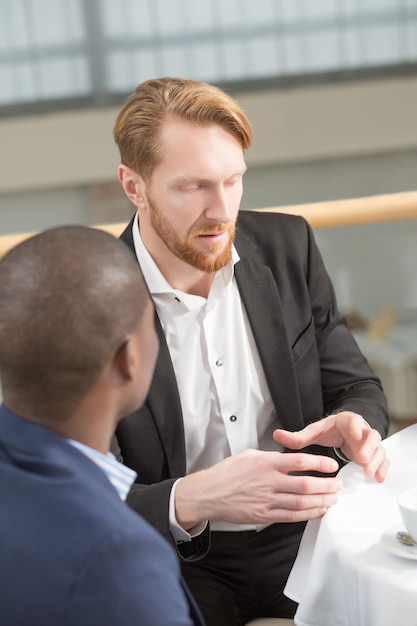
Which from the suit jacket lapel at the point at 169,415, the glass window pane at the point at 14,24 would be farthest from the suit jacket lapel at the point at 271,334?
the glass window pane at the point at 14,24

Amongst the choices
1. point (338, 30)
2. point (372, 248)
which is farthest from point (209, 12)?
point (372, 248)

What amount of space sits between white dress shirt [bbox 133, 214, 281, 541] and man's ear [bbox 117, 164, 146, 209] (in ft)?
0.24

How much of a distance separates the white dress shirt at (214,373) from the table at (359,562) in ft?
0.82

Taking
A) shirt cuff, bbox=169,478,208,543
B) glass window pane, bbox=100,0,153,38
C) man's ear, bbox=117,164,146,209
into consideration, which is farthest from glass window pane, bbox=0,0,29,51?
shirt cuff, bbox=169,478,208,543

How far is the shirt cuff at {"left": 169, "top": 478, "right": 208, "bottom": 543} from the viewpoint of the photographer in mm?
1432

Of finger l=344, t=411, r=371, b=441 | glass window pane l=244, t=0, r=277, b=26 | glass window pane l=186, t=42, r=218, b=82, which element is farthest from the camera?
glass window pane l=244, t=0, r=277, b=26

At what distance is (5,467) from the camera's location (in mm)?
866

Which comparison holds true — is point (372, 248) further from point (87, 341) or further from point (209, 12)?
point (87, 341)

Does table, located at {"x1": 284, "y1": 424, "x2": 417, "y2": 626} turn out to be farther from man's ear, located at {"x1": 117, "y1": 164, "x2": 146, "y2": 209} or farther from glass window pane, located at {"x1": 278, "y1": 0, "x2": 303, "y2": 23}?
glass window pane, located at {"x1": 278, "y1": 0, "x2": 303, "y2": 23}

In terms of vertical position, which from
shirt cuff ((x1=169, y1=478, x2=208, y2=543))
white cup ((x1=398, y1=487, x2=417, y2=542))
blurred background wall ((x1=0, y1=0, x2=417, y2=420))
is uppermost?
white cup ((x1=398, y1=487, x2=417, y2=542))

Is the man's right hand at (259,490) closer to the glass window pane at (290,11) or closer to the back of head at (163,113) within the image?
the back of head at (163,113)

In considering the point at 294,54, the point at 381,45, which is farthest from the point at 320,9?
the point at 381,45

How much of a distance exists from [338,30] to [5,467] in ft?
26.8

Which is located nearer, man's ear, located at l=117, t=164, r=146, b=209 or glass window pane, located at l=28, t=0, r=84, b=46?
man's ear, located at l=117, t=164, r=146, b=209
